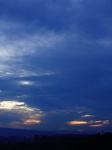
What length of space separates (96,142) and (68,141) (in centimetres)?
2042

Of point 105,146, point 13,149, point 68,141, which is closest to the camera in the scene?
point 105,146

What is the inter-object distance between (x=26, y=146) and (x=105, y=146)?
62.3ft

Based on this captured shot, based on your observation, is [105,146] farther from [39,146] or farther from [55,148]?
[39,146]

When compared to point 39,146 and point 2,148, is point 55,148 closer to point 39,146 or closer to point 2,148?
point 39,146

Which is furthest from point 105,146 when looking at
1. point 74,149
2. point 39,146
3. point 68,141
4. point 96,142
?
point 68,141

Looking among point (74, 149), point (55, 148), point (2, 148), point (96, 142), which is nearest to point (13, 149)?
point (2, 148)

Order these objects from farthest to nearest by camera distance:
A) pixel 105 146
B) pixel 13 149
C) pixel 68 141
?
pixel 68 141
pixel 13 149
pixel 105 146

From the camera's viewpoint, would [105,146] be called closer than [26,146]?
Yes

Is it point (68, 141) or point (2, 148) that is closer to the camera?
point (2, 148)

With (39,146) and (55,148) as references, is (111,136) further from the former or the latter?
(39,146)

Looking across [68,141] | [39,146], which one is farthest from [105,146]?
[68,141]

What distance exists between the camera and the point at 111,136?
4075cm

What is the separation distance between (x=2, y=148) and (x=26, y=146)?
5.00 meters

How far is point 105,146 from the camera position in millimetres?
38562
